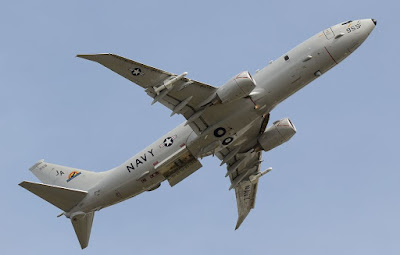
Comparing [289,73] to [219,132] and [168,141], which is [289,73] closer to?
[219,132]

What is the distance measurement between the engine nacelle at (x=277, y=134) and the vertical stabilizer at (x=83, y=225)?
15323mm

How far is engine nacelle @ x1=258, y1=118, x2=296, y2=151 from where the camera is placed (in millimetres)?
61312

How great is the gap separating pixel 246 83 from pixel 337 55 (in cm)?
759

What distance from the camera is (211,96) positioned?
5531cm

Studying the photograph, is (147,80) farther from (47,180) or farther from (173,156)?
(47,180)

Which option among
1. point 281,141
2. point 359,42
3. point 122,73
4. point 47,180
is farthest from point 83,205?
point 359,42

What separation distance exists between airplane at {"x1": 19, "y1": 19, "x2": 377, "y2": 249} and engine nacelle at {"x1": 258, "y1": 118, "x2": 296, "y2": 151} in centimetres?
8

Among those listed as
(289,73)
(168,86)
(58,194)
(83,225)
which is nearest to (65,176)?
(58,194)

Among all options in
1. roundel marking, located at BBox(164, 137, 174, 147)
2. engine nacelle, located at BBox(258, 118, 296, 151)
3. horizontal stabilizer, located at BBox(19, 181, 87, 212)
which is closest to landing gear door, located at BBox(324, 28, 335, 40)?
engine nacelle, located at BBox(258, 118, 296, 151)

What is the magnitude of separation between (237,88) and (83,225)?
1760cm

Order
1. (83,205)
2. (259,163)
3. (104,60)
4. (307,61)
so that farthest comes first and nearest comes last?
(259,163) < (83,205) < (307,61) < (104,60)

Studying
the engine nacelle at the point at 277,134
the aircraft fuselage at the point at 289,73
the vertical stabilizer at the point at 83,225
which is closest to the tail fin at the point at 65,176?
the vertical stabilizer at the point at 83,225

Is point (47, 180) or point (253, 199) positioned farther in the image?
point (253, 199)

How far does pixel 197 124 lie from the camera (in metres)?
56.7
